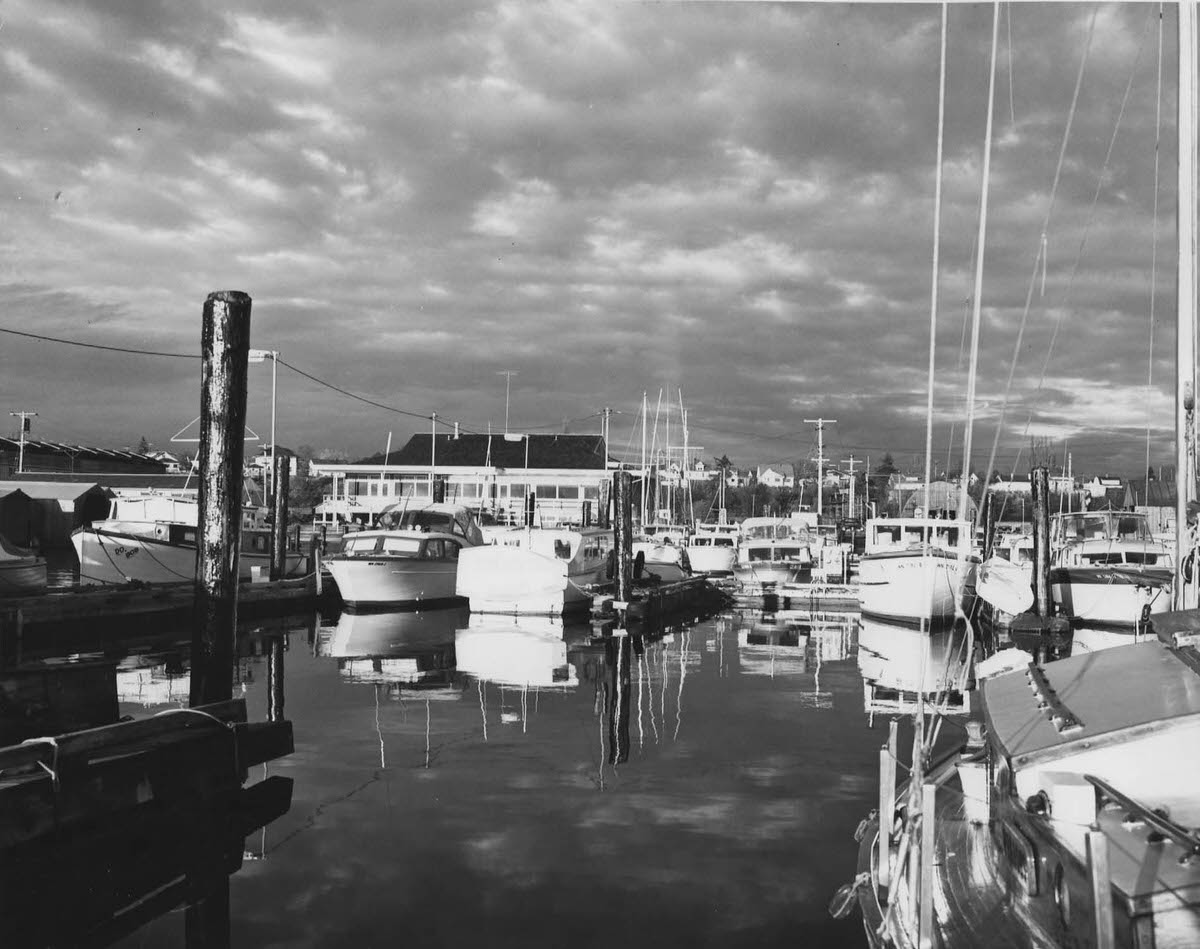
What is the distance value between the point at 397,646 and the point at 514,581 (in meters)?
7.41

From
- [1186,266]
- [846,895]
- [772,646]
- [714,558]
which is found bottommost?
[772,646]

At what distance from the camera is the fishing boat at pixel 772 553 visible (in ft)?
144

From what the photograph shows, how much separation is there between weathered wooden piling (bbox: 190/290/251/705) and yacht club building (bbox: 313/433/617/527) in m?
86.3

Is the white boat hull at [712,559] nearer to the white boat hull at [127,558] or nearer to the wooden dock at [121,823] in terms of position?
the white boat hull at [127,558]

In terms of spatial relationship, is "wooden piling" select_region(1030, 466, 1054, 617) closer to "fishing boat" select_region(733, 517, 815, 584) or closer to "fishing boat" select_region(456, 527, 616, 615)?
"fishing boat" select_region(733, 517, 815, 584)

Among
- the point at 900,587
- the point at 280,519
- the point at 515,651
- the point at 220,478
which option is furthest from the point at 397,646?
the point at 900,587

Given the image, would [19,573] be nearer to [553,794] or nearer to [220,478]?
[220,478]

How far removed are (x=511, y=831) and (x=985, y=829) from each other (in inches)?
206

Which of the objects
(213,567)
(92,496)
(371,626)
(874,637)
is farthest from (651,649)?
(92,496)

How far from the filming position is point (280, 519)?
125 ft

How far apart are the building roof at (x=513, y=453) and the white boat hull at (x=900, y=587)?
7359cm

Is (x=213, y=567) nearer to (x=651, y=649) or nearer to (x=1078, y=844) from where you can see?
(x=1078, y=844)

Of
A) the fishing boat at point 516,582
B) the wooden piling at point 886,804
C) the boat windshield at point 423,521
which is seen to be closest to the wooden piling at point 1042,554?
the fishing boat at point 516,582

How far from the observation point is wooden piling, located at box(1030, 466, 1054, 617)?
31.6 m
